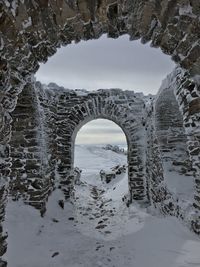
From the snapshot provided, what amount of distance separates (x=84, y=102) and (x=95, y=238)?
342 cm

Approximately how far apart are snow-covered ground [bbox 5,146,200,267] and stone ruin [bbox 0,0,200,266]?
0.97ft

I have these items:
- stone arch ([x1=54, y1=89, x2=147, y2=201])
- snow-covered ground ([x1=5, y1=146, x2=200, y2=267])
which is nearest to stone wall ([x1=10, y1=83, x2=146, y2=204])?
stone arch ([x1=54, y1=89, x2=147, y2=201])

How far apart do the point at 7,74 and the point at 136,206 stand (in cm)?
500

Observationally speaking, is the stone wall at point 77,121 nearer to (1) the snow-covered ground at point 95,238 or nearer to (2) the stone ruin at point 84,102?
(2) the stone ruin at point 84,102

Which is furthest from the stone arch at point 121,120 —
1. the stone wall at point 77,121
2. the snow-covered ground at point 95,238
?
the snow-covered ground at point 95,238

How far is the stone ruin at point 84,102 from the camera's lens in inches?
79.1

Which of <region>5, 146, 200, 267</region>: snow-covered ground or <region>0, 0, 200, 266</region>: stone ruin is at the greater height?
<region>0, 0, 200, 266</region>: stone ruin

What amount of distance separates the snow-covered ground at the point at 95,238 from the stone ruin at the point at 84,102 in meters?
0.30

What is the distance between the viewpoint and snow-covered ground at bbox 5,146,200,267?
11.0ft

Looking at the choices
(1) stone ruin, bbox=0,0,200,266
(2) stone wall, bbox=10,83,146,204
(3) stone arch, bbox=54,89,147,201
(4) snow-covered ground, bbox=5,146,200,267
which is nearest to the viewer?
(1) stone ruin, bbox=0,0,200,266

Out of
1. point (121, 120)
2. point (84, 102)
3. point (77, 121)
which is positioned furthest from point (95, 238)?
point (84, 102)

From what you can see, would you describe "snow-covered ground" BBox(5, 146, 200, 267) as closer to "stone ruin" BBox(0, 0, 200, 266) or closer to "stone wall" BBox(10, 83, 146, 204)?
"stone ruin" BBox(0, 0, 200, 266)

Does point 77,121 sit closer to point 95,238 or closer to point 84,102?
point 84,102

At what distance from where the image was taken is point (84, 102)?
6.61 m
